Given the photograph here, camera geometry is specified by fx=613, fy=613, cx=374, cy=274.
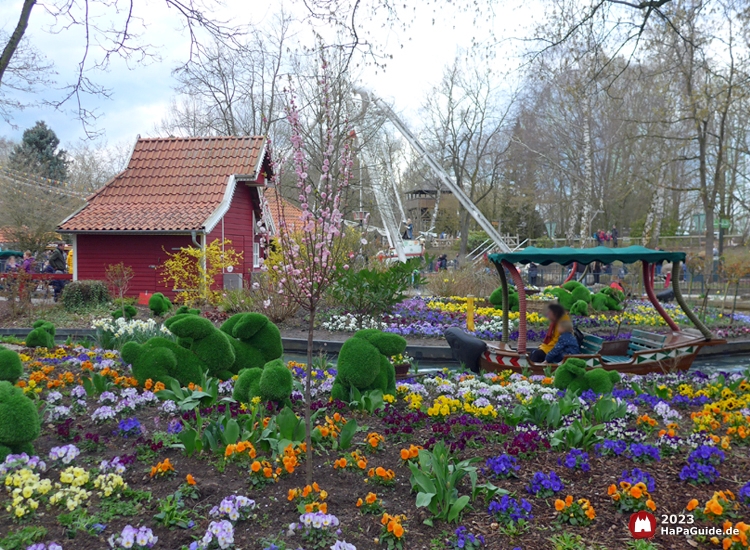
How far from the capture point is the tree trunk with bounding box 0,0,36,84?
7.22 meters

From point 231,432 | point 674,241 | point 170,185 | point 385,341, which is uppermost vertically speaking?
point 170,185

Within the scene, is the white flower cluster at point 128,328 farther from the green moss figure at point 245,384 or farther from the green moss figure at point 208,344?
the green moss figure at point 245,384

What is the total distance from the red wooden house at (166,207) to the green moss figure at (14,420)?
1343 cm

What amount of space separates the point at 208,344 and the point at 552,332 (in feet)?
16.3

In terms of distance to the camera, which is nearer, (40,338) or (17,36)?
(17,36)

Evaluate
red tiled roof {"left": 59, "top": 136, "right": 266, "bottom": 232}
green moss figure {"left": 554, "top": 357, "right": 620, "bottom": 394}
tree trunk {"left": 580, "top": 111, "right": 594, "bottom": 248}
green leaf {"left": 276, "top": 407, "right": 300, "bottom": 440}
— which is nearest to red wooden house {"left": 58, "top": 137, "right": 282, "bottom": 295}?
red tiled roof {"left": 59, "top": 136, "right": 266, "bottom": 232}

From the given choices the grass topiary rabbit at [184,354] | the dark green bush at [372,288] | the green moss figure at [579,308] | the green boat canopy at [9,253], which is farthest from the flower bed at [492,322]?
the green boat canopy at [9,253]

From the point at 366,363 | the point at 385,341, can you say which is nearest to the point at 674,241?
the point at 385,341

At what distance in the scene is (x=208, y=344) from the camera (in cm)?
651

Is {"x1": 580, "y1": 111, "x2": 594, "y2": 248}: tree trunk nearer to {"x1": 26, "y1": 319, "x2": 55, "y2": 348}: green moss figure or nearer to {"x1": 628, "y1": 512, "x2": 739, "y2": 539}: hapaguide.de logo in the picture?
{"x1": 26, "y1": 319, "x2": 55, "y2": 348}: green moss figure

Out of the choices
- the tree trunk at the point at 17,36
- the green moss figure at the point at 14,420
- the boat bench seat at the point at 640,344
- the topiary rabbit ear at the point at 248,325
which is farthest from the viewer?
the boat bench seat at the point at 640,344

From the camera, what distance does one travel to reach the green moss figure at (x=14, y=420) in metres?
4.18

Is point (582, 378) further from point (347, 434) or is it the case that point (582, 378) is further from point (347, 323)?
point (347, 323)

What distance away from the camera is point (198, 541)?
3379 millimetres
